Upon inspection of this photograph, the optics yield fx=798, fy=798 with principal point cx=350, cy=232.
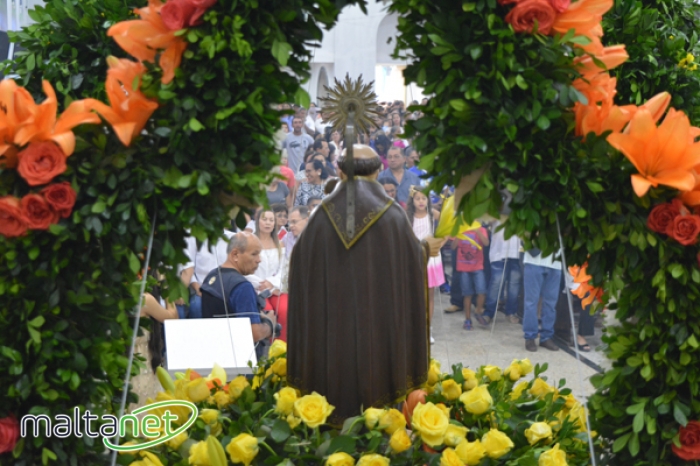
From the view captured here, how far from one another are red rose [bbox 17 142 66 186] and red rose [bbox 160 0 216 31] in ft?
1.48

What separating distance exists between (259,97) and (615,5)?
49.2 inches

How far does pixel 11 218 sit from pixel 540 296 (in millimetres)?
2547

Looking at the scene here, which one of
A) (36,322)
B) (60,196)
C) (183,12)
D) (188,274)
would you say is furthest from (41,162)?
(188,274)

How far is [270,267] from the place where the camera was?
161 inches

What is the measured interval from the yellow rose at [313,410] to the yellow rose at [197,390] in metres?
0.39

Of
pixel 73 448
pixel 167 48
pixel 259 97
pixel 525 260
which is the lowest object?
pixel 73 448

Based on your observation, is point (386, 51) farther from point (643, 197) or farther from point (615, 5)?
point (643, 197)

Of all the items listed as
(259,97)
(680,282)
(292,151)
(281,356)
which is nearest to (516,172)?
(680,282)

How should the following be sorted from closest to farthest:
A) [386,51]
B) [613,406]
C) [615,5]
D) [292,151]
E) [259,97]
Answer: [259,97]
[613,406]
[615,5]
[386,51]
[292,151]

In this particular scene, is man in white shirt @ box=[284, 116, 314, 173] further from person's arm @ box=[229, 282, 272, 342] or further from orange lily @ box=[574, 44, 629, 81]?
orange lily @ box=[574, 44, 629, 81]

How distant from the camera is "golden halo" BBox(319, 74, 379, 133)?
2.60 metres

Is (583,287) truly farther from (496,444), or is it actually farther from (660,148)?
(660,148)

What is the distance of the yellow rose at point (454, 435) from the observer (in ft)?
8.14

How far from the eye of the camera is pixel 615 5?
2.55 metres
